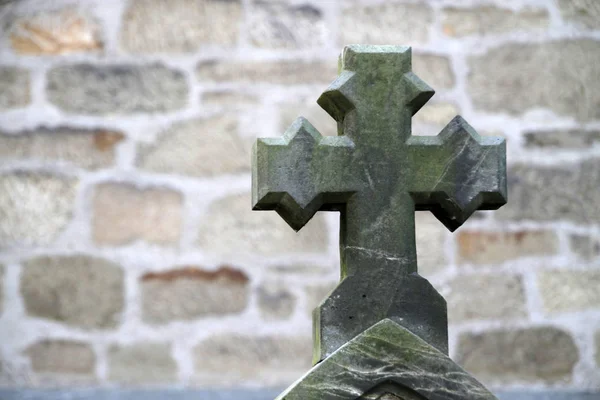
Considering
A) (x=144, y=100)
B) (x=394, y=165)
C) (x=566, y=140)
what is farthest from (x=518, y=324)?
(x=394, y=165)

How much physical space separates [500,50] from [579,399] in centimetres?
122

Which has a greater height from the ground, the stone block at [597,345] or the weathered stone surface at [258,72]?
the weathered stone surface at [258,72]

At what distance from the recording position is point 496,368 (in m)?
2.78

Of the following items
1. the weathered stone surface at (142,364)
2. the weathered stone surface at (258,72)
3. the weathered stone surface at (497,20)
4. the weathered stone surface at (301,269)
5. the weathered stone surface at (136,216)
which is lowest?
the weathered stone surface at (142,364)

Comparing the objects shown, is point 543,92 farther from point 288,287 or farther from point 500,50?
point 288,287

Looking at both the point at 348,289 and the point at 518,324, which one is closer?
the point at 348,289

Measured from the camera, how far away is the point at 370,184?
1.21 metres

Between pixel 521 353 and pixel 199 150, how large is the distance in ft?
4.25

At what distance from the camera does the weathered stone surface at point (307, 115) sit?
2.84 metres

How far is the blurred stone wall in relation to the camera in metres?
2.76

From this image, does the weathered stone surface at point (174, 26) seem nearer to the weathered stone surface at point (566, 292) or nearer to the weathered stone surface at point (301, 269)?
the weathered stone surface at point (301, 269)

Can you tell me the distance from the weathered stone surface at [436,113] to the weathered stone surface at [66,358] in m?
1.38

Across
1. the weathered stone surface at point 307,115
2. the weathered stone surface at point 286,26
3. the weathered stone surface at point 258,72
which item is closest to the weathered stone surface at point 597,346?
the weathered stone surface at point 307,115

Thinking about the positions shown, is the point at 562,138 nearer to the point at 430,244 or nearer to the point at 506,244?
the point at 506,244
